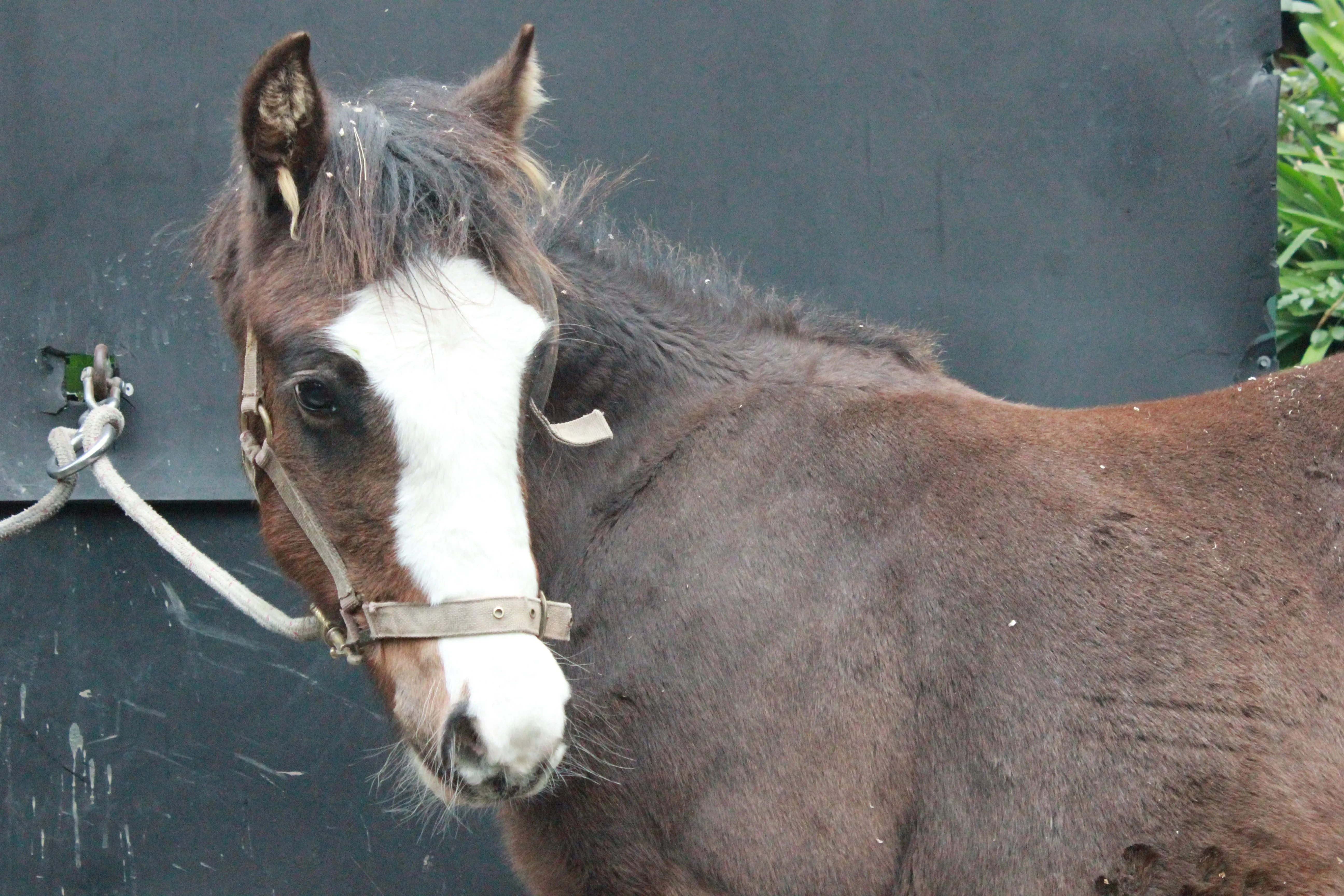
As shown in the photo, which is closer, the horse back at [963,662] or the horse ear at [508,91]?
the horse back at [963,662]

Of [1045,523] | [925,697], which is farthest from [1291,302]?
[925,697]

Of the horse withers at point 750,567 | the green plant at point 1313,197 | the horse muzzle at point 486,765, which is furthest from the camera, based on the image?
the green plant at point 1313,197

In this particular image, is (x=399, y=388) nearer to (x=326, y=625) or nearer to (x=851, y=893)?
(x=326, y=625)

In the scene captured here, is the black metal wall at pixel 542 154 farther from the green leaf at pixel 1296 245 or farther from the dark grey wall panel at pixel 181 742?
the green leaf at pixel 1296 245

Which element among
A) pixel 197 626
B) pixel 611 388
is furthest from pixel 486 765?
pixel 197 626

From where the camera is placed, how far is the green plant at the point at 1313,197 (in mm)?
5094

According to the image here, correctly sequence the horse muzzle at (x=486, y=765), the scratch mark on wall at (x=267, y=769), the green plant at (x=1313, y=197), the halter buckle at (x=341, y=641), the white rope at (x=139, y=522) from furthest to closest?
the green plant at (x=1313, y=197), the scratch mark on wall at (x=267, y=769), the white rope at (x=139, y=522), the halter buckle at (x=341, y=641), the horse muzzle at (x=486, y=765)

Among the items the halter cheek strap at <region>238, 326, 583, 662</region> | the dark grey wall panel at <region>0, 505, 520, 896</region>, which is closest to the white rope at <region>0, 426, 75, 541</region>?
the halter cheek strap at <region>238, 326, 583, 662</region>

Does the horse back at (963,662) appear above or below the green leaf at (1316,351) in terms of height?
above

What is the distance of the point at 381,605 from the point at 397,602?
3 cm

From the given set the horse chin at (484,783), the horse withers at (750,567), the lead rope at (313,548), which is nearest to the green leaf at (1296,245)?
the horse withers at (750,567)

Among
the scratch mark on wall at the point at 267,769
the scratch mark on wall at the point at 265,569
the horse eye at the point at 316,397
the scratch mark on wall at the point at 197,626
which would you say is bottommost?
the scratch mark on wall at the point at 267,769

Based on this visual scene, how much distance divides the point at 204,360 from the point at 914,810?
3042 millimetres

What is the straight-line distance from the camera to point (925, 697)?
239cm
